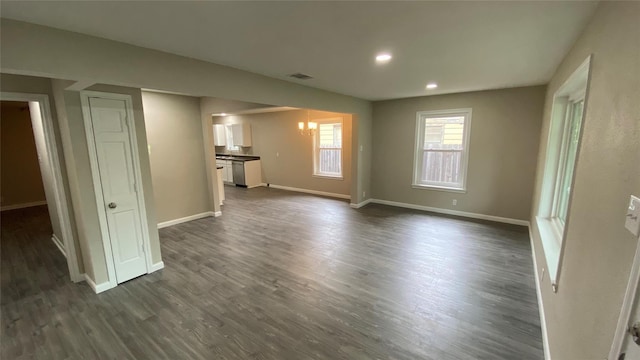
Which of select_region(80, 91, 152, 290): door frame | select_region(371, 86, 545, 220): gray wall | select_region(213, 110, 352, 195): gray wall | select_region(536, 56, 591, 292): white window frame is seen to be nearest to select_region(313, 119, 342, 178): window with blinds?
select_region(213, 110, 352, 195): gray wall

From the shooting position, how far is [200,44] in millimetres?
2166

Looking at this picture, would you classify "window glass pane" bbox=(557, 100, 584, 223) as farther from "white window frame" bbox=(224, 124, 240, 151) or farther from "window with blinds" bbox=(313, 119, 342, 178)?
"white window frame" bbox=(224, 124, 240, 151)

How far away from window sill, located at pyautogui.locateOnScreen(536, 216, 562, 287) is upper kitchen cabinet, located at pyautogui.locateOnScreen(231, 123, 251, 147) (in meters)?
7.71

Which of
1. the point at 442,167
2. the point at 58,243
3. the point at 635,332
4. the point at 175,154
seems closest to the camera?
the point at 635,332

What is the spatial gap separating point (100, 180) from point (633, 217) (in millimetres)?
3916

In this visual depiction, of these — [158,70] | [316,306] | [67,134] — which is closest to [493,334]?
[316,306]

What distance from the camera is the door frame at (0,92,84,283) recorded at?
2.55m

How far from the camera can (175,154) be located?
4727 millimetres

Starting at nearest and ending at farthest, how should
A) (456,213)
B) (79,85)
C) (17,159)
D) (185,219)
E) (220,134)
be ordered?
(79,85)
(185,219)
(456,213)
(17,159)
(220,134)

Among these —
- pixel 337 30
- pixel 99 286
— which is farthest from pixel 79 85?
pixel 337 30

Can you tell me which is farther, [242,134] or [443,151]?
[242,134]

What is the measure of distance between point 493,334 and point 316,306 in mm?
1534

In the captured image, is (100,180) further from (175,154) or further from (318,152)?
(318,152)

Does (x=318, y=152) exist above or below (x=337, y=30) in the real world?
below
